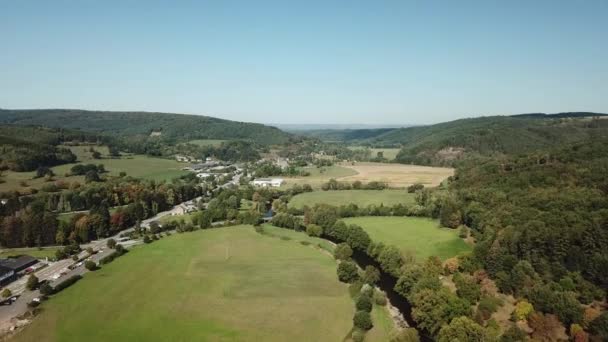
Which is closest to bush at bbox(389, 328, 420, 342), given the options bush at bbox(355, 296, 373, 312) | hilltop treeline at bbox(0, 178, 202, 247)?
bush at bbox(355, 296, 373, 312)

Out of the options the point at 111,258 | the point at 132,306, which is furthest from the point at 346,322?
the point at 111,258

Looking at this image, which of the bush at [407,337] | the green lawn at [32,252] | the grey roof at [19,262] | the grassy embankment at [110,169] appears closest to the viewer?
the bush at [407,337]

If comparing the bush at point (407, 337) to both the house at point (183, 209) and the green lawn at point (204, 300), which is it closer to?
the green lawn at point (204, 300)

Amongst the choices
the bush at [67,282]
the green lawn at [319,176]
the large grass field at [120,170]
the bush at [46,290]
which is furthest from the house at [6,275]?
the green lawn at [319,176]

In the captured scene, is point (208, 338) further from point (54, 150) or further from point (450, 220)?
point (54, 150)

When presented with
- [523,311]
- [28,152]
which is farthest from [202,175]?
[523,311]

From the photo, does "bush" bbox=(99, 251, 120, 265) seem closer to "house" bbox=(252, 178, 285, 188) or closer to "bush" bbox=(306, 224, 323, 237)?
"bush" bbox=(306, 224, 323, 237)
